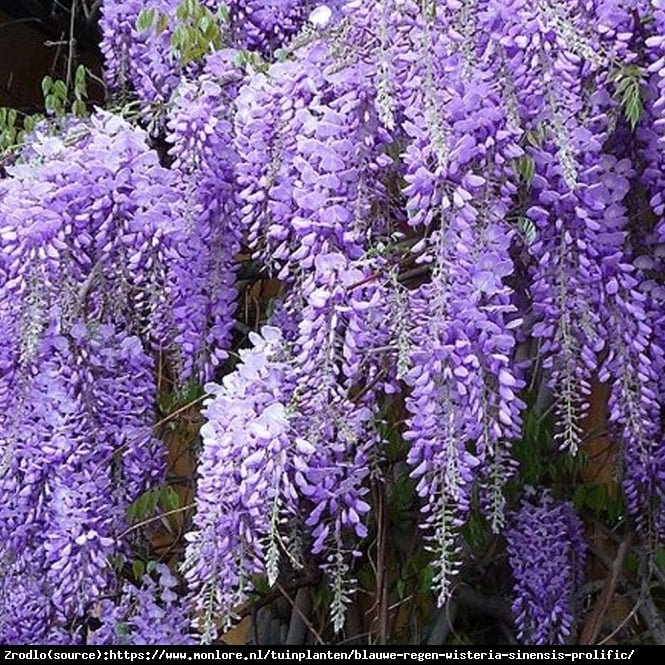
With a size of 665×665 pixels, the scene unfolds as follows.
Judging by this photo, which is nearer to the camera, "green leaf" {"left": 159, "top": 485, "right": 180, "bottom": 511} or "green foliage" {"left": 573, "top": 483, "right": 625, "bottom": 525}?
"green leaf" {"left": 159, "top": 485, "right": 180, "bottom": 511}

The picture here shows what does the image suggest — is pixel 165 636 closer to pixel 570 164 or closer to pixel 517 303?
pixel 517 303

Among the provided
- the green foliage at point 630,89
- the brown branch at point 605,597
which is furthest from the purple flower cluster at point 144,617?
the green foliage at point 630,89

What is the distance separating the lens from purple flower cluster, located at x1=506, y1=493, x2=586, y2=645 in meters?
2.82

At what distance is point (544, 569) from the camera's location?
112 inches

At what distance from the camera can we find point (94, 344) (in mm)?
2318

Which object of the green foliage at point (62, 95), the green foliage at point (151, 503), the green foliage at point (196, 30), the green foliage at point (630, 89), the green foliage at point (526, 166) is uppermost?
the green foliage at point (62, 95)

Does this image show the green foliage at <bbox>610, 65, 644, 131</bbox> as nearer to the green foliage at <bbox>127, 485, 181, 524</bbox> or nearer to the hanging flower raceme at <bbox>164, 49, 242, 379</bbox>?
the hanging flower raceme at <bbox>164, 49, 242, 379</bbox>

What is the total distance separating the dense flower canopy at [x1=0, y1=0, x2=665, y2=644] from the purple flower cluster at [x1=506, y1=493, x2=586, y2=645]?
0.47 metres

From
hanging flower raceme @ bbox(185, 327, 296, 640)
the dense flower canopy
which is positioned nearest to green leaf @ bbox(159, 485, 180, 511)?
the dense flower canopy

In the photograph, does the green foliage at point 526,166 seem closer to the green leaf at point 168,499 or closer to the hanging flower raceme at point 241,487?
the hanging flower raceme at point 241,487

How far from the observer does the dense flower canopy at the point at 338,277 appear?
185cm

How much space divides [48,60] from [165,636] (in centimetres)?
356

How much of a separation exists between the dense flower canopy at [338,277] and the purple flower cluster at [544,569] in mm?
473
